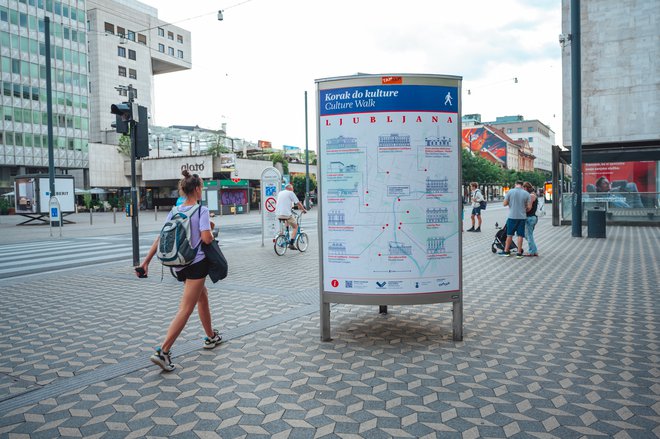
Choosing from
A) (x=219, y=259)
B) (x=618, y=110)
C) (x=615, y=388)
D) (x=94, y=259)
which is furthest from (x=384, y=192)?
(x=618, y=110)

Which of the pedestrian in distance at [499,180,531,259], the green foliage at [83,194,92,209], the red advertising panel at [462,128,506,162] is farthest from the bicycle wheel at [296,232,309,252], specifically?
the red advertising panel at [462,128,506,162]

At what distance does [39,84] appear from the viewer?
205 ft

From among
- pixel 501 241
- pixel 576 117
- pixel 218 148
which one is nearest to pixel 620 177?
pixel 576 117

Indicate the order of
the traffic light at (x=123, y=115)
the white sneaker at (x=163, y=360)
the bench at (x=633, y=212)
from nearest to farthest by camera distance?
the white sneaker at (x=163, y=360)
the traffic light at (x=123, y=115)
the bench at (x=633, y=212)

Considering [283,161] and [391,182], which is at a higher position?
[283,161]

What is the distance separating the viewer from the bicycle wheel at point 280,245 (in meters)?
13.7

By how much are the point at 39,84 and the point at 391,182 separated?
68.1 metres

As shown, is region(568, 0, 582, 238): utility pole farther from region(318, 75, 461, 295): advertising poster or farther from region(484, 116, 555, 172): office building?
region(484, 116, 555, 172): office building

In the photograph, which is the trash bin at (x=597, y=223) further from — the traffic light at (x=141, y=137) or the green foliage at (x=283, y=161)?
the green foliage at (x=283, y=161)

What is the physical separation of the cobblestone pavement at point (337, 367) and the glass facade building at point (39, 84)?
60.7m

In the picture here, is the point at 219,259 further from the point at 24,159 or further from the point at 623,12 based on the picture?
the point at 24,159

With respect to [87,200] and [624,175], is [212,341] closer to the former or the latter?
[624,175]

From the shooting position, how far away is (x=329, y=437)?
3.42 meters

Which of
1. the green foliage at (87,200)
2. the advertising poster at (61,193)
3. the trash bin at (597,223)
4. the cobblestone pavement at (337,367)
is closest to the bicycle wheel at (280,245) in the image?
the cobblestone pavement at (337,367)
